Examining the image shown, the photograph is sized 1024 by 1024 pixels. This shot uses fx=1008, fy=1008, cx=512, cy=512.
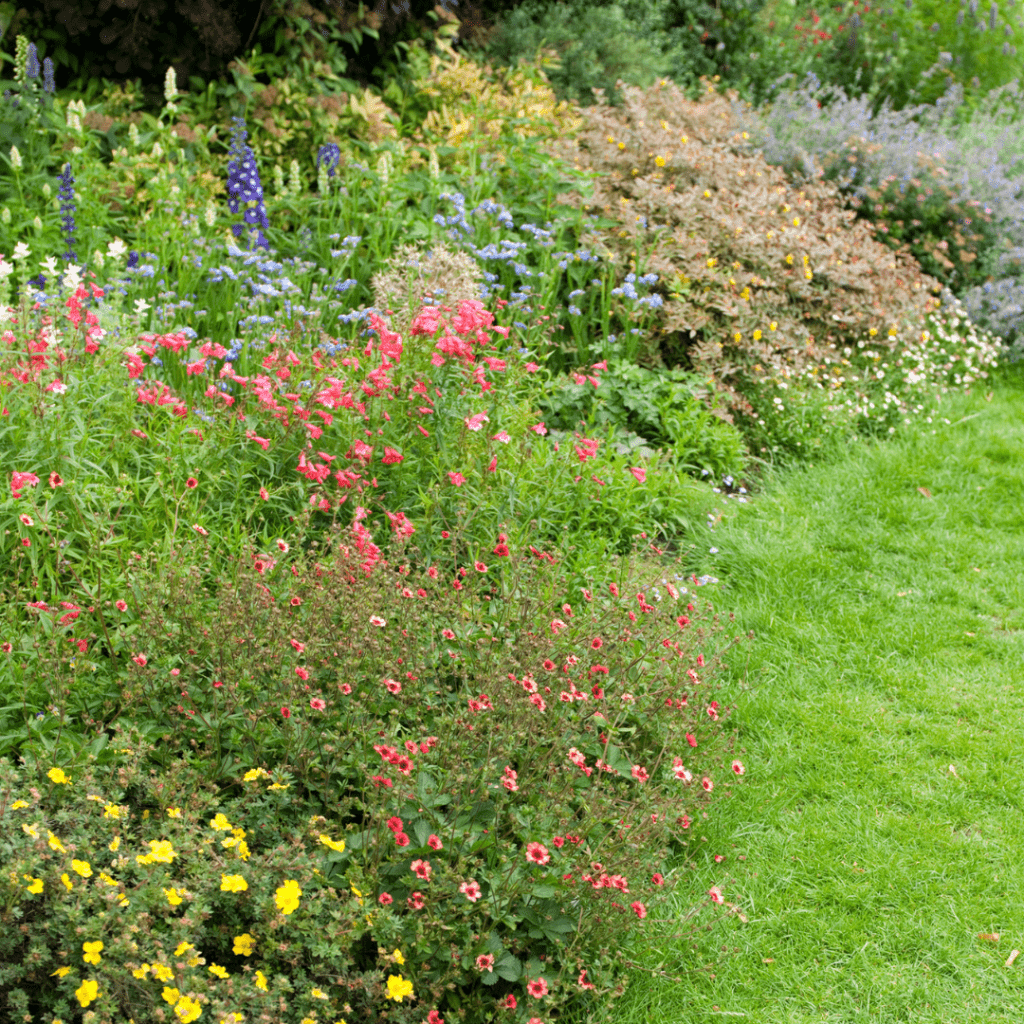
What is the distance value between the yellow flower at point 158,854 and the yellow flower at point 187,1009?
28 centimetres

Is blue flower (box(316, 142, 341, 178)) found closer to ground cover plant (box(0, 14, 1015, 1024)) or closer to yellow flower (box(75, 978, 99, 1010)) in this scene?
ground cover plant (box(0, 14, 1015, 1024))

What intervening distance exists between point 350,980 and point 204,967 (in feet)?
1.03

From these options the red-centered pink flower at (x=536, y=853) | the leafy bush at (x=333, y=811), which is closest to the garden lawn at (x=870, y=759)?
the leafy bush at (x=333, y=811)

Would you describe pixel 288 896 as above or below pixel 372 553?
below

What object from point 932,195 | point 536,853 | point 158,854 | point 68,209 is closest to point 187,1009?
point 158,854

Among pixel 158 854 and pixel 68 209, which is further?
pixel 68 209

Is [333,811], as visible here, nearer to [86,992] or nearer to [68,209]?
[86,992]

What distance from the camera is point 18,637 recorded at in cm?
256

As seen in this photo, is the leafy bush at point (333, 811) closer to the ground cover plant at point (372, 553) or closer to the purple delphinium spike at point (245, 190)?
the ground cover plant at point (372, 553)

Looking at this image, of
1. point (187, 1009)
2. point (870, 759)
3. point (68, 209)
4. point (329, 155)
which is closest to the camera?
point (187, 1009)

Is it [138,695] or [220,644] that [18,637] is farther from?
[220,644]

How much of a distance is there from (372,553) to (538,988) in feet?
3.95

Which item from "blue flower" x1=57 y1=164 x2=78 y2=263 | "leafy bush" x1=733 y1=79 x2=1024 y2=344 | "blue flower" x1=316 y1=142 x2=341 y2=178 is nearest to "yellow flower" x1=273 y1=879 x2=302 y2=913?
"blue flower" x1=57 y1=164 x2=78 y2=263

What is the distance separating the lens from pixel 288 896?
1905 mm
